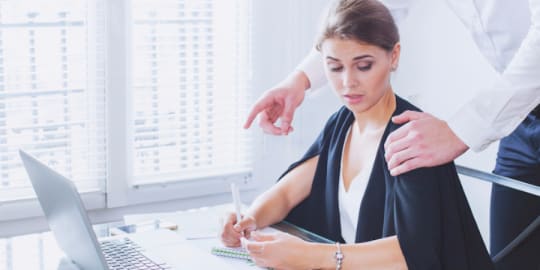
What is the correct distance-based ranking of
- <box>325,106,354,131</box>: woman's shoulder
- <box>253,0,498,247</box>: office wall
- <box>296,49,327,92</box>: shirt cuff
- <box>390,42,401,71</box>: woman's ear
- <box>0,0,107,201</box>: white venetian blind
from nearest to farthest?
<box>390,42,401,71</box>: woman's ear → <box>325,106,354,131</box>: woman's shoulder → <box>296,49,327,92</box>: shirt cuff → <box>0,0,107,201</box>: white venetian blind → <box>253,0,498,247</box>: office wall

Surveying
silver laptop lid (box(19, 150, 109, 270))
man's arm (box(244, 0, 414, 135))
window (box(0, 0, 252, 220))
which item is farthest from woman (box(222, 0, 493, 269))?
window (box(0, 0, 252, 220))

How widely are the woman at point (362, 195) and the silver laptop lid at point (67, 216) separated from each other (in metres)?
0.33

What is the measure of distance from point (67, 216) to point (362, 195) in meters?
0.67

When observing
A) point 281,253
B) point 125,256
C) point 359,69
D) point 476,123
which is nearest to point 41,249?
point 125,256

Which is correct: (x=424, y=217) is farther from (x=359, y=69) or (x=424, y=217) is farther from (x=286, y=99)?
(x=286, y=99)

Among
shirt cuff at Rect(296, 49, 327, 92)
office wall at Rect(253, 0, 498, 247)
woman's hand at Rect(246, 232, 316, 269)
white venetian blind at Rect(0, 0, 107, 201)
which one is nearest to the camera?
woman's hand at Rect(246, 232, 316, 269)

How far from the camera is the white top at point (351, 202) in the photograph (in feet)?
6.14

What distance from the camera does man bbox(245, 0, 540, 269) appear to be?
1.68 m

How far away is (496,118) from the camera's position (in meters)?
1.72

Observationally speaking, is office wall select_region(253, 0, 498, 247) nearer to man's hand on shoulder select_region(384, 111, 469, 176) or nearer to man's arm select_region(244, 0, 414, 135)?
man's arm select_region(244, 0, 414, 135)

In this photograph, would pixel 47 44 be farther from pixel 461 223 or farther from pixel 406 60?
pixel 461 223

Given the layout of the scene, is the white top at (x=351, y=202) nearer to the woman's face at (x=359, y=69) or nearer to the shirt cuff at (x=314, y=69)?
the woman's face at (x=359, y=69)

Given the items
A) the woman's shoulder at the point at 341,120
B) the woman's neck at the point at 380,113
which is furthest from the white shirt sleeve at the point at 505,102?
the woman's shoulder at the point at 341,120

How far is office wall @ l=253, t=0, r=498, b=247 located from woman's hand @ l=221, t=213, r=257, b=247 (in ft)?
4.37
